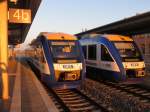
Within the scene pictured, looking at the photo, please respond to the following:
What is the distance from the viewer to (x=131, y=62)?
15367 mm

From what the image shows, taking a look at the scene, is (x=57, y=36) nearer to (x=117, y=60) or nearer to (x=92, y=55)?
(x=117, y=60)

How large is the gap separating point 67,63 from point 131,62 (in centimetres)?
360

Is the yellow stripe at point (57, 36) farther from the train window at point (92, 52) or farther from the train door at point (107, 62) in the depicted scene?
the train window at point (92, 52)

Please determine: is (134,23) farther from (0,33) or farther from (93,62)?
(0,33)

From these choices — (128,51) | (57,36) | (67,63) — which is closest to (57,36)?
(57,36)

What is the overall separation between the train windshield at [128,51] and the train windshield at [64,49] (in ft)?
8.61

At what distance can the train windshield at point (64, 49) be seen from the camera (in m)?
14.0

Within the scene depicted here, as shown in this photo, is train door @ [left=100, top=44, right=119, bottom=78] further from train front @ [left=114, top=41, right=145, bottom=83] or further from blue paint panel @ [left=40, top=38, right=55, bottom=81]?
blue paint panel @ [left=40, top=38, right=55, bottom=81]

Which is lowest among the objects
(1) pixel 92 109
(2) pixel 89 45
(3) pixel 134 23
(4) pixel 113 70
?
(1) pixel 92 109

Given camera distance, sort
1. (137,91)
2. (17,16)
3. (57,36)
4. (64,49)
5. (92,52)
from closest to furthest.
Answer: (17,16) < (64,49) < (137,91) < (57,36) < (92,52)

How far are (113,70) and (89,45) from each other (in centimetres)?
377

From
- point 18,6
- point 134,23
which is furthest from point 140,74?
point 134,23

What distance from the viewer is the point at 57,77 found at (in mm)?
13422

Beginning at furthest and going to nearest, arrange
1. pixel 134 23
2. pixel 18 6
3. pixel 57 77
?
pixel 134 23 → pixel 18 6 → pixel 57 77
